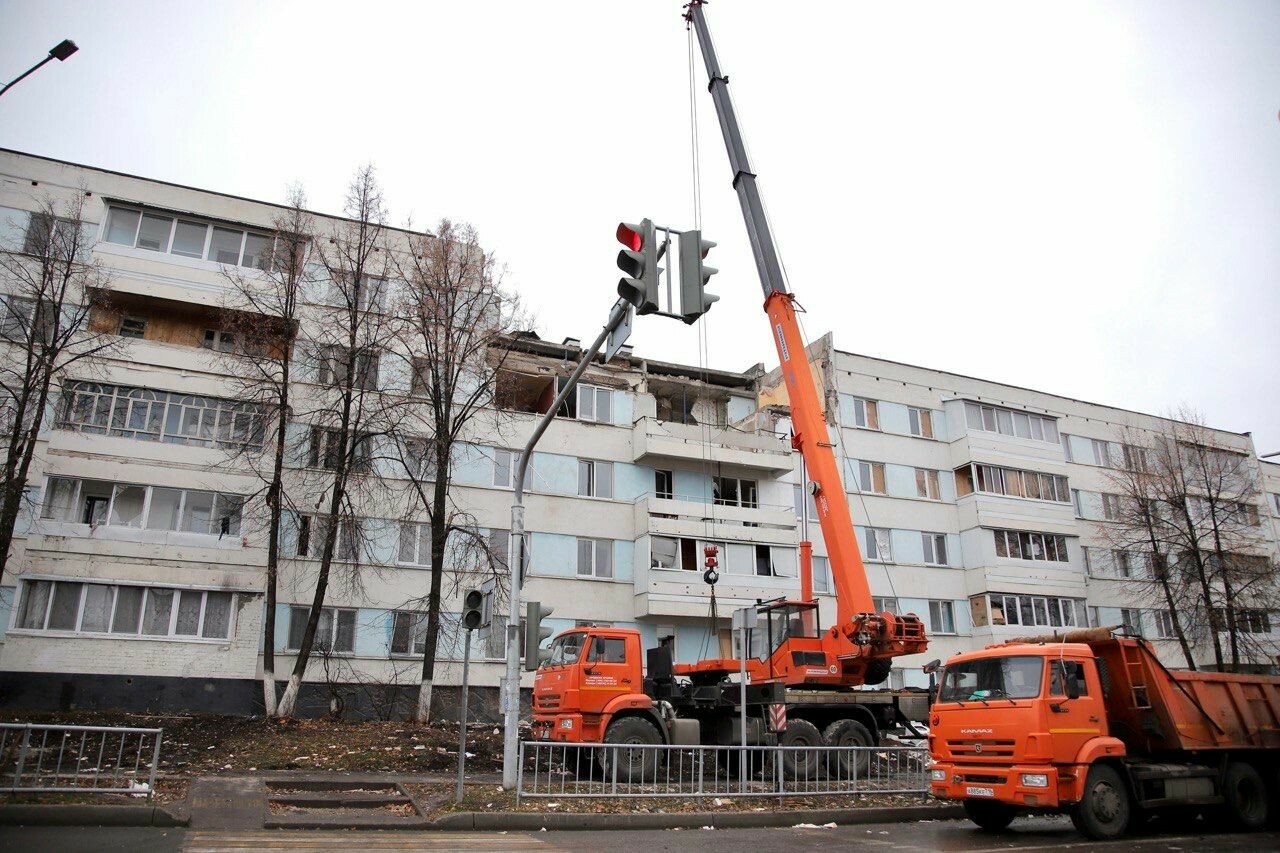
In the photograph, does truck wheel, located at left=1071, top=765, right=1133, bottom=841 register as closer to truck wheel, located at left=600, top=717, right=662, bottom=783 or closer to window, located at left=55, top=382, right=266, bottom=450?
truck wheel, located at left=600, top=717, right=662, bottom=783

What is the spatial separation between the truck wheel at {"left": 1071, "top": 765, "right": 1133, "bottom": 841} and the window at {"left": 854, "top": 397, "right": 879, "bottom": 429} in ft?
87.7

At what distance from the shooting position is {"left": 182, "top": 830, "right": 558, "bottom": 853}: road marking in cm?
977

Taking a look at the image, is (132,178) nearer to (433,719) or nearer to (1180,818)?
(433,719)

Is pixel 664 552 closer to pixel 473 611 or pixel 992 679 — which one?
pixel 992 679

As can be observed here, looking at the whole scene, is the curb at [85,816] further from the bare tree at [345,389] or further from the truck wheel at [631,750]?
the bare tree at [345,389]

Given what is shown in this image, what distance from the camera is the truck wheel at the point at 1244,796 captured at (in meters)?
13.7

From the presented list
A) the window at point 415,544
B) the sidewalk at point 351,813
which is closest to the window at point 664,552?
the window at point 415,544

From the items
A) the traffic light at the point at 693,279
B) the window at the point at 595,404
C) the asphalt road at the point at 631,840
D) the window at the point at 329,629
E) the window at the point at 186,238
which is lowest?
the asphalt road at the point at 631,840

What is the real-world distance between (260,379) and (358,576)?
6732 millimetres

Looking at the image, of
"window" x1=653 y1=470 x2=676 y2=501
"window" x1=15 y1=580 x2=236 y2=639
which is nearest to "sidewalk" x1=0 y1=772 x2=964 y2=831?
"window" x1=15 y1=580 x2=236 y2=639

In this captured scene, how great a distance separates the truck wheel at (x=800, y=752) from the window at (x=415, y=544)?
15.0 meters

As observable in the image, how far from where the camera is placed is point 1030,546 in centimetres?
3934

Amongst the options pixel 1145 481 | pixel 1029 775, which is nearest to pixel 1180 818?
pixel 1029 775

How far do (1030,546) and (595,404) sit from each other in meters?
20.8
